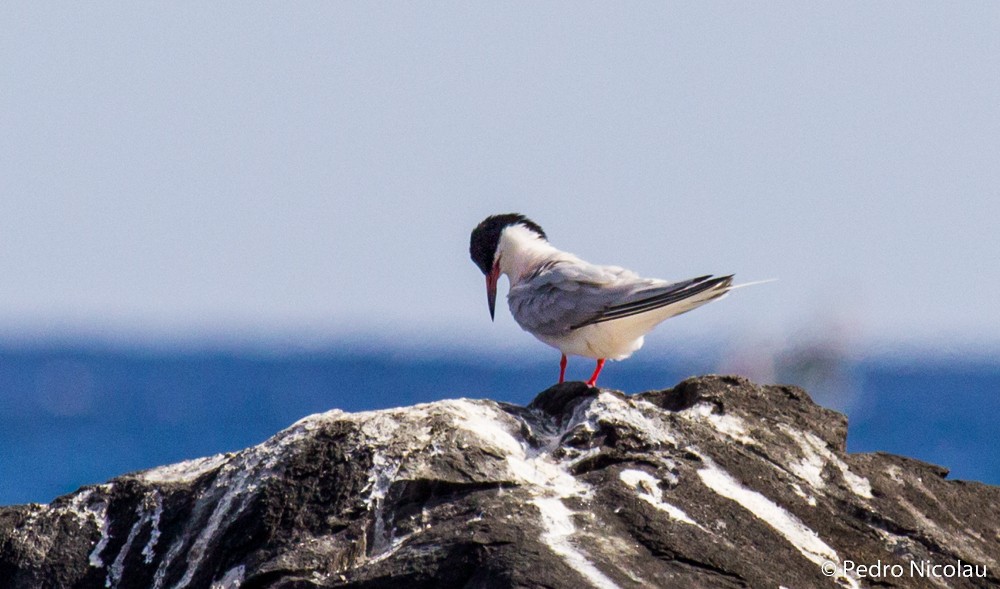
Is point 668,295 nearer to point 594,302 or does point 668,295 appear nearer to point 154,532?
point 594,302

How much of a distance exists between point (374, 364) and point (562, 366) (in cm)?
4413

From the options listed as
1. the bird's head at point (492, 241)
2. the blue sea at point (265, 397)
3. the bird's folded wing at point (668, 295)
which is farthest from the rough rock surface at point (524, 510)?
the blue sea at point (265, 397)

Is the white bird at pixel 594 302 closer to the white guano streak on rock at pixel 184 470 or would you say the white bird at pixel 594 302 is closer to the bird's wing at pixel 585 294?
the bird's wing at pixel 585 294

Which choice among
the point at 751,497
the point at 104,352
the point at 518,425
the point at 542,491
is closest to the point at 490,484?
the point at 542,491

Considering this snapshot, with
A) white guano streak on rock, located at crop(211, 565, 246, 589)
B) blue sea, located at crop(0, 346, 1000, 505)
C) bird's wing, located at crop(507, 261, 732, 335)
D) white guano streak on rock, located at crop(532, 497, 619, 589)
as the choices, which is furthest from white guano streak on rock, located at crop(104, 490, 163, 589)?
blue sea, located at crop(0, 346, 1000, 505)

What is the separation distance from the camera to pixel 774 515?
5078mm

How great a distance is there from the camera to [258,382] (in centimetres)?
5097

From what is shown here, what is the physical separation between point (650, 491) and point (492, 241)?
14.1 feet

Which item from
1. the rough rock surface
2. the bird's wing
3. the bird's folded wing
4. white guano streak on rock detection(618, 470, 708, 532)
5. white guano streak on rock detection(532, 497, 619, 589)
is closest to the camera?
white guano streak on rock detection(532, 497, 619, 589)

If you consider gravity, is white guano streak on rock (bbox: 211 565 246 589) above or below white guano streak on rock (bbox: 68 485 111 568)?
below

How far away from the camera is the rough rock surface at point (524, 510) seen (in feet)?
15.1

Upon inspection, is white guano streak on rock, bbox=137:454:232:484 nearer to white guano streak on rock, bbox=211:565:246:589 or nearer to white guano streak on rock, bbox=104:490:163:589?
white guano streak on rock, bbox=104:490:163:589

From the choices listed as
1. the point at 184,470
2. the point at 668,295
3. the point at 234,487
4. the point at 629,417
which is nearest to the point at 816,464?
the point at 629,417

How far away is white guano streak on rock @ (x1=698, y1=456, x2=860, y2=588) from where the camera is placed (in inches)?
194
